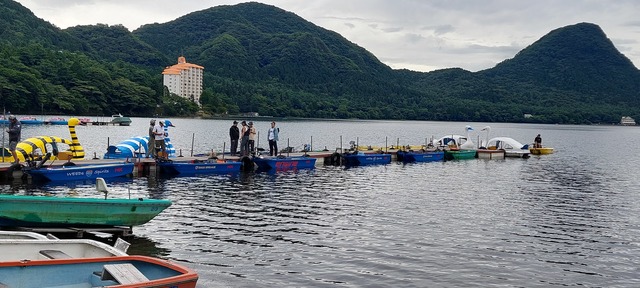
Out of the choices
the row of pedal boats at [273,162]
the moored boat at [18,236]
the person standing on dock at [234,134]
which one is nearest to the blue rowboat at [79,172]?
the row of pedal boats at [273,162]

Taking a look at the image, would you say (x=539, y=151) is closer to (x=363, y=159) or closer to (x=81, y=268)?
(x=363, y=159)

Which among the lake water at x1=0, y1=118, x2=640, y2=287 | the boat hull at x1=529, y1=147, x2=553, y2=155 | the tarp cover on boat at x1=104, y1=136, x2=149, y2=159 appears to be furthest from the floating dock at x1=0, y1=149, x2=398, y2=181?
the boat hull at x1=529, y1=147, x2=553, y2=155

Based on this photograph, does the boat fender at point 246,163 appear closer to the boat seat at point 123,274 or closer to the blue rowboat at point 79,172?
the blue rowboat at point 79,172

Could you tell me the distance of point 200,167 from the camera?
122ft

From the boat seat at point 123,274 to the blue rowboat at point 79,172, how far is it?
2024cm

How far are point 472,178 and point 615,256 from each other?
23615 mm

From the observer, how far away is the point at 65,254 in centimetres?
1249

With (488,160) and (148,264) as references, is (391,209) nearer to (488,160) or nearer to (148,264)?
(148,264)

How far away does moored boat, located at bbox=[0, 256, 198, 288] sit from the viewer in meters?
10.5

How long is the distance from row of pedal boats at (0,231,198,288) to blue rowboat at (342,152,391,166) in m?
38.3

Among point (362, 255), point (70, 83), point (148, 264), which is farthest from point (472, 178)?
point (70, 83)

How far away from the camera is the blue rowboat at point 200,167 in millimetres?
36125

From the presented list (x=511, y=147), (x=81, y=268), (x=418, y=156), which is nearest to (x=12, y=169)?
(x=81, y=268)

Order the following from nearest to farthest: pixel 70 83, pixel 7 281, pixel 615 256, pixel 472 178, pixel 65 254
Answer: pixel 7 281, pixel 65 254, pixel 615 256, pixel 472 178, pixel 70 83
